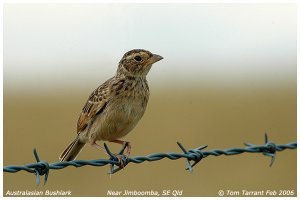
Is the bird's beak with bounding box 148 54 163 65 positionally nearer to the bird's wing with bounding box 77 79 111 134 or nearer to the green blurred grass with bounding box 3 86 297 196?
the bird's wing with bounding box 77 79 111 134

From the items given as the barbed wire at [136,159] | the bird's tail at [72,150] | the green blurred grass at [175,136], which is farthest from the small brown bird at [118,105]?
the green blurred grass at [175,136]

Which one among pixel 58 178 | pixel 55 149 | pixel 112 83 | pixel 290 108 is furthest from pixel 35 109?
pixel 112 83

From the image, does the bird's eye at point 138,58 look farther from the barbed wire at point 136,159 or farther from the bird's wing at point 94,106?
the barbed wire at point 136,159

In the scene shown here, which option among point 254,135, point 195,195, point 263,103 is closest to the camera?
point 195,195

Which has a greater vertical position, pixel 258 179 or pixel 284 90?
pixel 284 90

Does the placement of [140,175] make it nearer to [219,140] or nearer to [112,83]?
[219,140]

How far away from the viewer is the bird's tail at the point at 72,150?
9766 millimetres

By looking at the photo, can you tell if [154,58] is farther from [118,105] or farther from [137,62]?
[118,105]

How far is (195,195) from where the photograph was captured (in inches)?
471

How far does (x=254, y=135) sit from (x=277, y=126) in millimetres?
937

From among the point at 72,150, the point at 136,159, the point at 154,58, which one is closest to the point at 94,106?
the point at 72,150

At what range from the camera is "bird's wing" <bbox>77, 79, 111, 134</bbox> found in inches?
368

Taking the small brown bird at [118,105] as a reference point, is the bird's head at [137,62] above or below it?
above

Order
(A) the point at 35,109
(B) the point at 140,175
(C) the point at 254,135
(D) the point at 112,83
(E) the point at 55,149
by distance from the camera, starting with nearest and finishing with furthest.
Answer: (D) the point at 112,83 < (B) the point at 140,175 < (E) the point at 55,149 < (C) the point at 254,135 < (A) the point at 35,109
